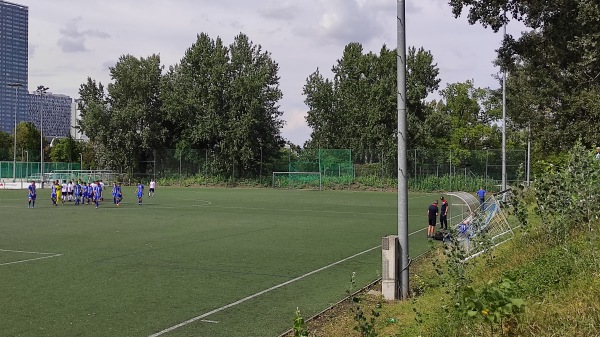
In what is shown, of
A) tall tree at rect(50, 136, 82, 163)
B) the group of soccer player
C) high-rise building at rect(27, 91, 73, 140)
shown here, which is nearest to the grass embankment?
the group of soccer player

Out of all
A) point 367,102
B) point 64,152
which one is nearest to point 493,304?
point 367,102

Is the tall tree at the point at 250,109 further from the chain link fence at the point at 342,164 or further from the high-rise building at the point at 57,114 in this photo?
the high-rise building at the point at 57,114

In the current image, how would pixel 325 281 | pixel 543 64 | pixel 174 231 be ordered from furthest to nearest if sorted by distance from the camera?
pixel 543 64, pixel 174 231, pixel 325 281

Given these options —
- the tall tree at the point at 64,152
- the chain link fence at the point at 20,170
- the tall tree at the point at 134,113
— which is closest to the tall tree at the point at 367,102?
the tall tree at the point at 134,113

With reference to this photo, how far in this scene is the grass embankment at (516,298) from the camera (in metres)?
4.77

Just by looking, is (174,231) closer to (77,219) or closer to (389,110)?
(77,219)

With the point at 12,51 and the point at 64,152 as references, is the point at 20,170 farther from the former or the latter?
the point at 12,51

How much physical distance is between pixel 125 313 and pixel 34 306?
1.64 m

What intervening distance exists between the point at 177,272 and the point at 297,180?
A: 49.4 meters

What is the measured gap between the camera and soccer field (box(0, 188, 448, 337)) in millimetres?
8172

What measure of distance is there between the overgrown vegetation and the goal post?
48348mm

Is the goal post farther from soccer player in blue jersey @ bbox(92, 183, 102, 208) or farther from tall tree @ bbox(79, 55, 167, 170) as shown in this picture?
soccer player in blue jersey @ bbox(92, 183, 102, 208)

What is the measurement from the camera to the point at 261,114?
215ft

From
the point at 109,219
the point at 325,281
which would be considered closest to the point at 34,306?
the point at 325,281
